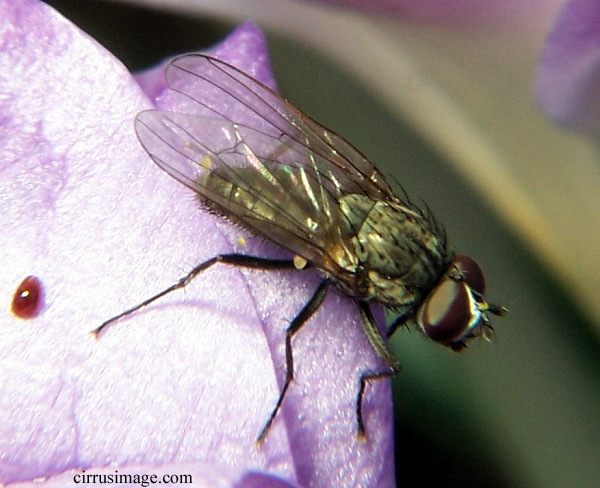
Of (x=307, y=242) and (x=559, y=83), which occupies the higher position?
(x=559, y=83)

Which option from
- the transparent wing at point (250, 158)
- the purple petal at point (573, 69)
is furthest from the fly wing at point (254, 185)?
the purple petal at point (573, 69)

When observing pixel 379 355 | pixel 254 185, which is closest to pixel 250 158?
pixel 254 185

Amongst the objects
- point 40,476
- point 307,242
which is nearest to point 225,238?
point 307,242

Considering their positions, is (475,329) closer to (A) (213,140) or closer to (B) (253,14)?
(A) (213,140)

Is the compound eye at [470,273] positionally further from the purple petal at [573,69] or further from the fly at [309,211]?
the purple petal at [573,69]

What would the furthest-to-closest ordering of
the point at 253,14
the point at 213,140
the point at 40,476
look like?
1. the point at 253,14
2. the point at 213,140
3. the point at 40,476

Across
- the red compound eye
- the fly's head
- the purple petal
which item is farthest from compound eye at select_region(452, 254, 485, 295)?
the red compound eye
